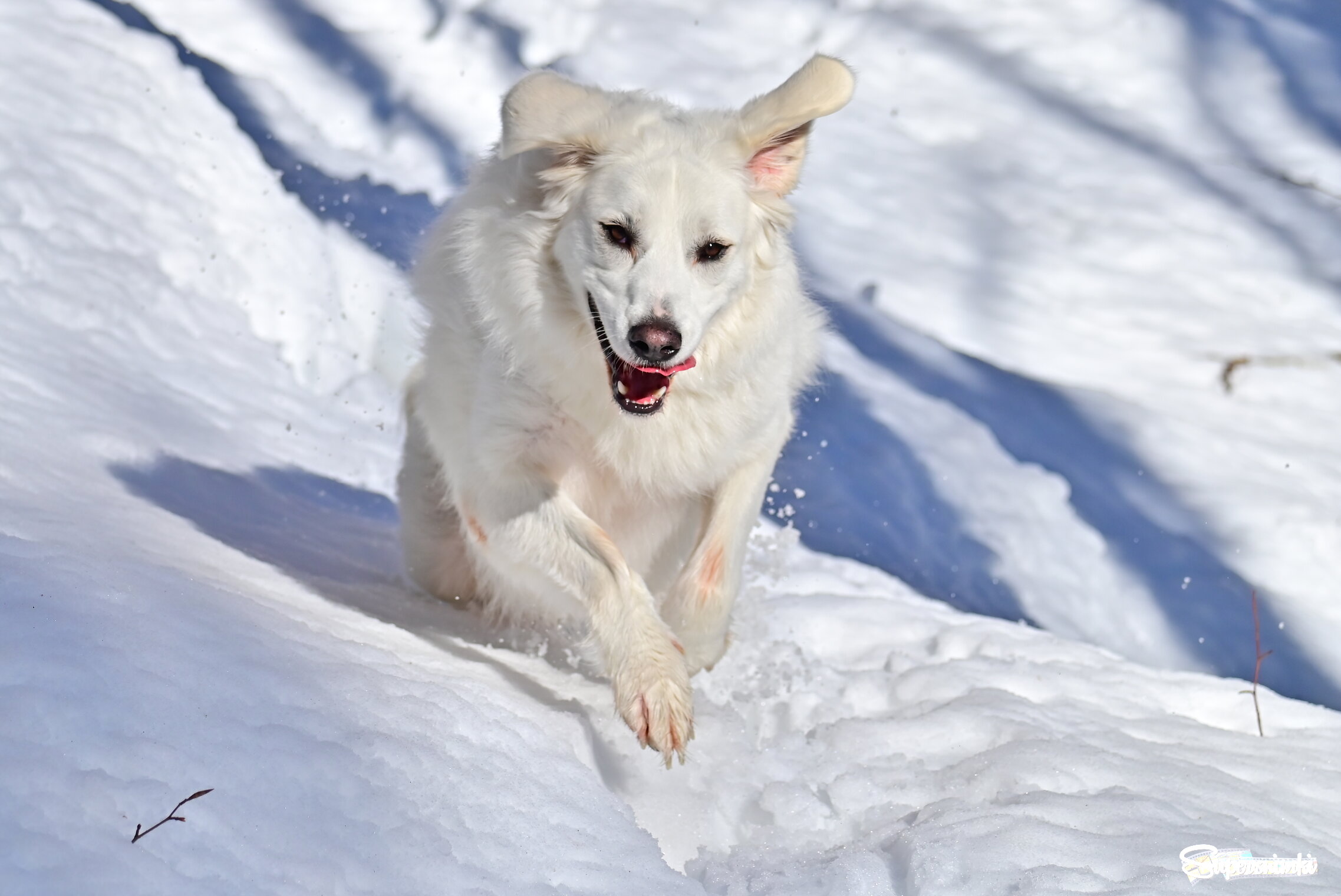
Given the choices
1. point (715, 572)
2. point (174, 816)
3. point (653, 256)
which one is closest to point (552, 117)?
point (653, 256)

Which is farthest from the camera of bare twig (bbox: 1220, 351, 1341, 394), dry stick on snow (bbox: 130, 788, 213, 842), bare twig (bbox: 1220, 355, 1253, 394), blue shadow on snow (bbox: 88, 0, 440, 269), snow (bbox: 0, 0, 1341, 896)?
blue shadow on snow (bbox: 88, 0, 440, 269)

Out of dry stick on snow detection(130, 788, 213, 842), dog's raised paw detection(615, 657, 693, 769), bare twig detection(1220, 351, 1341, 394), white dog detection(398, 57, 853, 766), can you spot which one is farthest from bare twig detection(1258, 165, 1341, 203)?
dry stick on snow detection(130, 788, 213, 842)

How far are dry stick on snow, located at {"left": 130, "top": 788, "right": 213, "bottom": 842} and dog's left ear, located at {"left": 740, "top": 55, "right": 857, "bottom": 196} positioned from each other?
1911mm

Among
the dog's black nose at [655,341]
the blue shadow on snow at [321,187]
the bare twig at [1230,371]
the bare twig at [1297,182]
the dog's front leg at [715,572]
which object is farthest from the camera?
the bare twig at [1297,182]

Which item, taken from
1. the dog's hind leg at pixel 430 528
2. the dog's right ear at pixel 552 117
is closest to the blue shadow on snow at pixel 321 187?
the dog's hind leg at pixel 430 528

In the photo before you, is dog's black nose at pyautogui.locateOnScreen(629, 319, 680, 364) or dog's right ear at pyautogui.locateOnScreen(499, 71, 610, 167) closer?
dog's black nose at pyautogui.locateOnScreen(629, 319, 680, 364)

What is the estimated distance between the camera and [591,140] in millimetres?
2883

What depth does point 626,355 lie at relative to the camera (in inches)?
106

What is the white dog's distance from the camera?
2.80 metres

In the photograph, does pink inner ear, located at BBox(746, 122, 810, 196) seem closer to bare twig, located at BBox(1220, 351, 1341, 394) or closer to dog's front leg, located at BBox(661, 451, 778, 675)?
dog's front leg, located at BBox(661, 451, 778, 675)

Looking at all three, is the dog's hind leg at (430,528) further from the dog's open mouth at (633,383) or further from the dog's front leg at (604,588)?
the dog's open mouth at (633,383)

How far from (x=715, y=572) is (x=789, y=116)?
47.3 inches

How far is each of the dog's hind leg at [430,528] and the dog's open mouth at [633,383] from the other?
1.12m

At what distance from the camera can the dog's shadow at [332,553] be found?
3127mm
